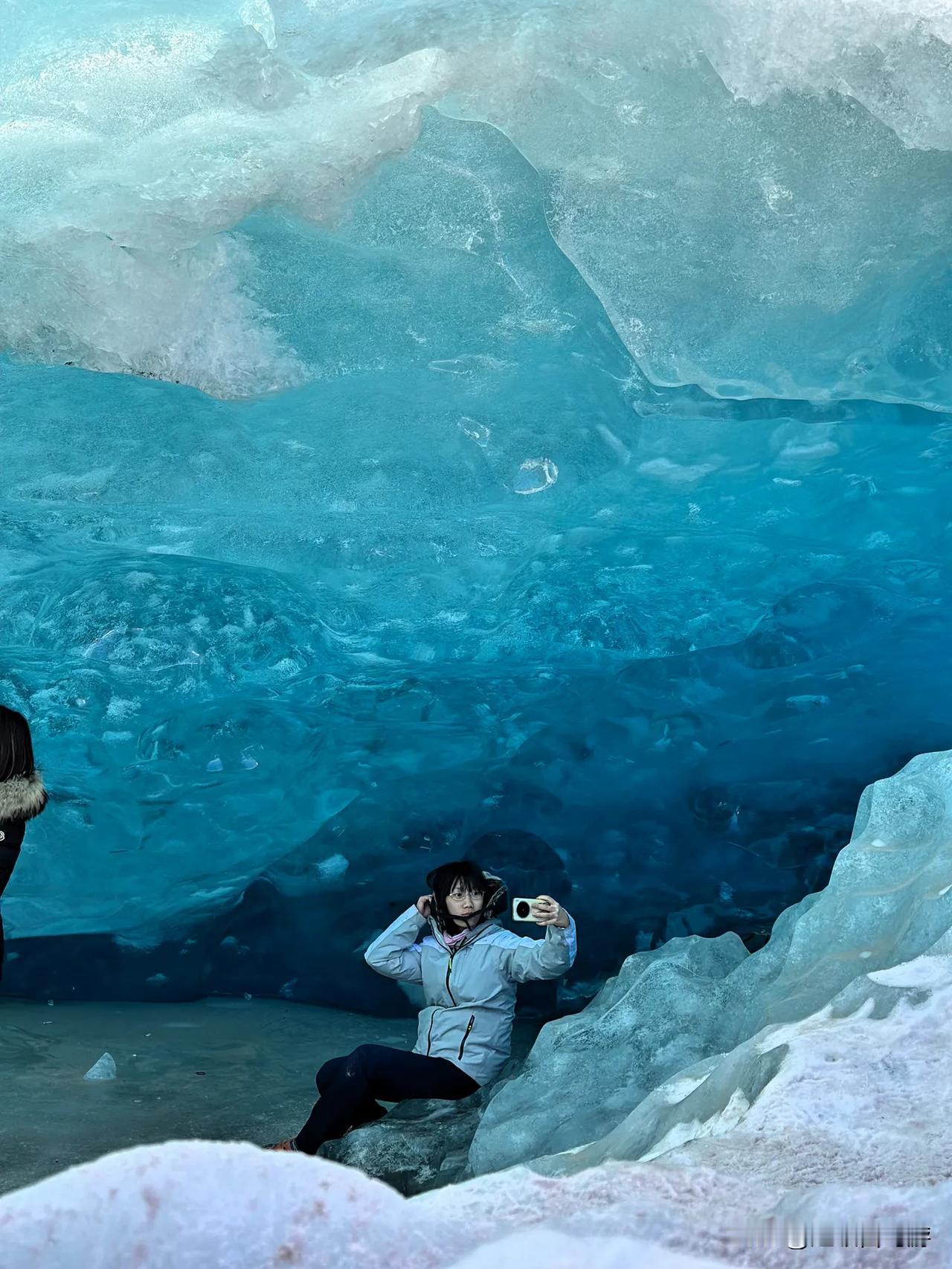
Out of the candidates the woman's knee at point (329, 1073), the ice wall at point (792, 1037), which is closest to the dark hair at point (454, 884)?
the ice wall at point (792, 1037)

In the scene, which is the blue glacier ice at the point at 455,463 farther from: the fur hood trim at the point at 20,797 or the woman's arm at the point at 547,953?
the fur hood trim at the point at 20,797

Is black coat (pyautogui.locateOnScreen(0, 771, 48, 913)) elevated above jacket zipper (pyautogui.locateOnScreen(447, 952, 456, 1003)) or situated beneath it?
elevated above

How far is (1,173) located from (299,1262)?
10.2ft

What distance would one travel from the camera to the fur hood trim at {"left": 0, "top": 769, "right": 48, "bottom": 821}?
237 cm

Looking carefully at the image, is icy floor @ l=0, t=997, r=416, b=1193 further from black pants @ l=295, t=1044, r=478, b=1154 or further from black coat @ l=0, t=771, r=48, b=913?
black coat @ l=0, t=771, r=48, b=913

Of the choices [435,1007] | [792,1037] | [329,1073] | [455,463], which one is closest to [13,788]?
[329,1073]

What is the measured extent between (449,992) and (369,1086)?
0.39 meters

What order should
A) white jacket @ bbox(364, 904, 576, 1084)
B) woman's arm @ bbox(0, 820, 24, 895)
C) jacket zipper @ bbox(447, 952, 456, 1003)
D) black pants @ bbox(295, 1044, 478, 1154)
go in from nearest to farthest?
woman's arm @ bbox(0, 820, 24, 895) → black pants @ bbox(295, 1044, 478, 1154) → white jacket @ bbox(364, 904, 576, 1084) → jacket zipper @ bbox(447, 952, 456, 1003)

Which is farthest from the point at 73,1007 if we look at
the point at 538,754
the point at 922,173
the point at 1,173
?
the point at 922,173

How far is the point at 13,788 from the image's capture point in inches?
94.0

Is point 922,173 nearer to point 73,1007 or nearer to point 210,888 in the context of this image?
point 210,888

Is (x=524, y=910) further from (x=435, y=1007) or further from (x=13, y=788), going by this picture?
(x=13, y=788)

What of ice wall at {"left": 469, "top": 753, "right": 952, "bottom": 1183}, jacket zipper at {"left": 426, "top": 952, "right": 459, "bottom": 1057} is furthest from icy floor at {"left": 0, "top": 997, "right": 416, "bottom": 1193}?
ice wall at {"left": 469, "top": 753, "right": 952, "bottom": 1183}

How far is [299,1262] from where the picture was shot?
1.34 metres
